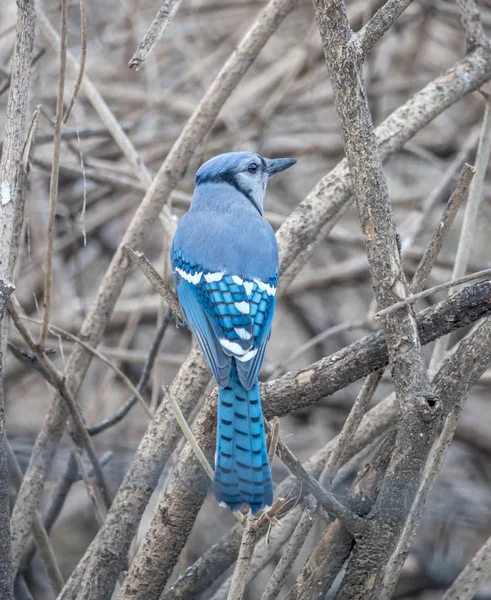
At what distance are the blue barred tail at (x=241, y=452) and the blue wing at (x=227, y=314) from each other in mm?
109

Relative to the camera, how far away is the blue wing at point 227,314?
1789 mm

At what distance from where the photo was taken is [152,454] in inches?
76.9

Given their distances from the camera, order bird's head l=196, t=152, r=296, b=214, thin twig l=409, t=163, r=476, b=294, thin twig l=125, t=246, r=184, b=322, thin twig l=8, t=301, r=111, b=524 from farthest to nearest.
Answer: bird's head l=196, t=152, r=296, b=214 → thin twig l=8, t=301, r=111, b=524 → thin twig l=125, t=246, r=184, b=322 → thin twig l=409, t=163, r=476, b=294

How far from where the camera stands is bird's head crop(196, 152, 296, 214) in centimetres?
235

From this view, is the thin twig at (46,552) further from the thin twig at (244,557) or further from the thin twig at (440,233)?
the thin twig at (440,233)

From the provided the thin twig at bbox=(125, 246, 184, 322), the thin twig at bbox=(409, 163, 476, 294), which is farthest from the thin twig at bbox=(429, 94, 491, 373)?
the thin twig at bbox=(125, 246, 184, 322)

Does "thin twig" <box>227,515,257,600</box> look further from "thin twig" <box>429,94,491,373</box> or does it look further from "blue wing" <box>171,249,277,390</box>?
"thin twig" <box>429,94,491,373</box>

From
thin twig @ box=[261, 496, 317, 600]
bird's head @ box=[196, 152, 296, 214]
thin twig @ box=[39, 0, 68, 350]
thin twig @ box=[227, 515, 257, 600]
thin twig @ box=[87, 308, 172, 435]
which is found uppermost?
bird's head @ box=[196, 152, 296, 214]

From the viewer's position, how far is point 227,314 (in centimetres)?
191

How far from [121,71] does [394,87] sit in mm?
1463

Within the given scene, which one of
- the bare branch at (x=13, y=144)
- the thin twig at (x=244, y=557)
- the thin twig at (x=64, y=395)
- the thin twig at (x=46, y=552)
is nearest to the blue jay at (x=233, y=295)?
the thin twig at (x=244, y=557)

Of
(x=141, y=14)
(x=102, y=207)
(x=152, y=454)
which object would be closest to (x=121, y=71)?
(x=141, y=14)

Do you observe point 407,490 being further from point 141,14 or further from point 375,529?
point 141,14

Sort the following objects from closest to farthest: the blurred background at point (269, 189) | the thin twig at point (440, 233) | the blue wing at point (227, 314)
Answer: the thin twig at point (440, 233) < the blue wing at point (227, 314) < the blurred background at point (269, 189)
